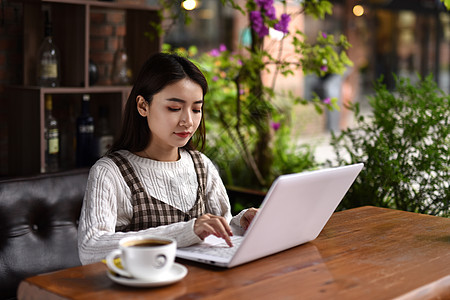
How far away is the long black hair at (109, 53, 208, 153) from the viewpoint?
189 cm

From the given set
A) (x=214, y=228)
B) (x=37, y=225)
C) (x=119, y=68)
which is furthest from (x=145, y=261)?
(x=119, y=68)

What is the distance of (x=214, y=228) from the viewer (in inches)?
61.8

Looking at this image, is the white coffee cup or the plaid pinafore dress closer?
the white coffee cup

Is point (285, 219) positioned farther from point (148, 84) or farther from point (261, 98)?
point (261, 98)

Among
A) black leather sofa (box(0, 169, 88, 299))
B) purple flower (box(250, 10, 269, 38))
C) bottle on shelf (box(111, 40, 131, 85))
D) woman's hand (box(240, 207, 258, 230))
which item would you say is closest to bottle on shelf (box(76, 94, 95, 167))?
bottle on shelf (box(111, 40, 131, 85))

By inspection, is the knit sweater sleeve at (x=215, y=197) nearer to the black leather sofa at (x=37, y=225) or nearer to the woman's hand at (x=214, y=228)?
the woman's hand at (x=214, y=228)

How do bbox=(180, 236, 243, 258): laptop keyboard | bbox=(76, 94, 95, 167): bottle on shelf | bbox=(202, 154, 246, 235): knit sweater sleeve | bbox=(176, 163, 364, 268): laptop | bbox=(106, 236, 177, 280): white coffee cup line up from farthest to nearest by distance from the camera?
bbox=(76, 94, 95, 167): bottle on shelf, bbox=(202, 154, 246, 235): knit sweater sleeve, bbox=(180, 236, 243, 258): laptop keyboard, bbox=(176, 163, 364, 268): laptop, bbox=(106, 236, 177, 280): white coffee cup

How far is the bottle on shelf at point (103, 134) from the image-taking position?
3.17m

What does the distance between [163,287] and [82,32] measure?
197cm

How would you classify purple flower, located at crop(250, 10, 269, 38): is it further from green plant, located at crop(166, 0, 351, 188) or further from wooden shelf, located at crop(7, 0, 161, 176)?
wooden shelf, located at crop(7, 0, 161, 176)

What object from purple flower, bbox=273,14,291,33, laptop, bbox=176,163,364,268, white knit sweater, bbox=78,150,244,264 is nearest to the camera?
laptop, bbox=176,163,364,268

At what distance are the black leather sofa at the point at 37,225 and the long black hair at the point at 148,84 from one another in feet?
1.61

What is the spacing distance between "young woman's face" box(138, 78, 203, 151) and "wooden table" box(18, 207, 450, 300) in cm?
46

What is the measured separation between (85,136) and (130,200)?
51.2 inches
